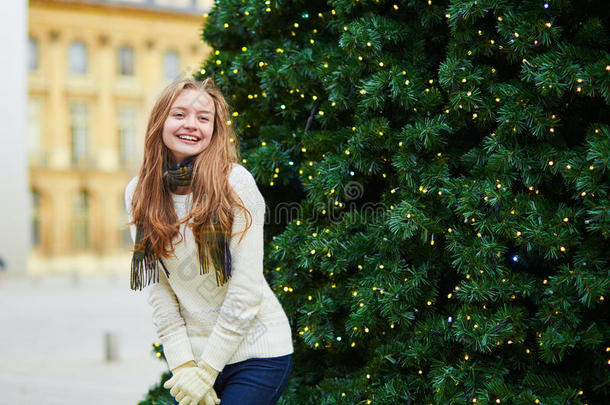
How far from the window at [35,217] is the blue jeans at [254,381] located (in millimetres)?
35462

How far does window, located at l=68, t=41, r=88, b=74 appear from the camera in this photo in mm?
37062

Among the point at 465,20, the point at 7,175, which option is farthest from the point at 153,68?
the point at 465,20

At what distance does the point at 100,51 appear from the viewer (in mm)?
37625

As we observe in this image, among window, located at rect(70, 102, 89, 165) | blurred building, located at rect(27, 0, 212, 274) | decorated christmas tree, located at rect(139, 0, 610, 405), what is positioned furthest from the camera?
window, located at rect(70, 102, 89, 165)

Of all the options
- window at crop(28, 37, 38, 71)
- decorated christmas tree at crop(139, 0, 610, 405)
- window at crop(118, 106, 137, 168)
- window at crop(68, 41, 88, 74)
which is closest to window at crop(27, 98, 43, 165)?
window at crop(28, 37, 38, 71)

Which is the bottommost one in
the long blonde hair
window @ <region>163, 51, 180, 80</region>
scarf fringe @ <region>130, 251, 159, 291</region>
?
scarf fringe @ <region>130, 251, 159, 291</region>

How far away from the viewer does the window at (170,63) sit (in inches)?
1554

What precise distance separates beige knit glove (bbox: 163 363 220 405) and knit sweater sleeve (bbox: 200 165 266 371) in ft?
0.11

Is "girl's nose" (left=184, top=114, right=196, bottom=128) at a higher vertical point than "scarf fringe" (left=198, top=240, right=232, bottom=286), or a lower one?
higher

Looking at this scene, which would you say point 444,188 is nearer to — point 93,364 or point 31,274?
point 93,364

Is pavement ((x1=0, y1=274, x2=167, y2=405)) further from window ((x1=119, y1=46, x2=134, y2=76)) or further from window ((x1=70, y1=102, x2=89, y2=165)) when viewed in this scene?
window ((x1=119, y1=46, x2=134, y2=76))

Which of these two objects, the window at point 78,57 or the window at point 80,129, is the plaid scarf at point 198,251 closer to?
the window at point 80,129

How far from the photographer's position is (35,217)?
35.9 m

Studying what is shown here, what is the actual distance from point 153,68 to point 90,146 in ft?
18.0
